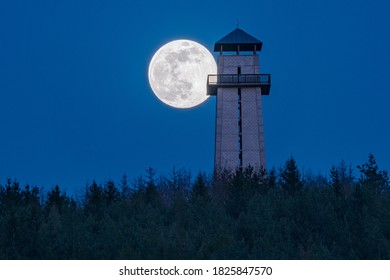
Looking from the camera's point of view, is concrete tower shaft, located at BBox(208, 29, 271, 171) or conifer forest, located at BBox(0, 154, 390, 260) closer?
conifer forest, located at BBox(0, 154, 390, 260)

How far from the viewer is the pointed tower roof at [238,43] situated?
62125 millimetres

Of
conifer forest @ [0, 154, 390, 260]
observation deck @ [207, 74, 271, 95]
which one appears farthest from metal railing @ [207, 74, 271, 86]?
conifer forest @ [0, 154, 390, 260]

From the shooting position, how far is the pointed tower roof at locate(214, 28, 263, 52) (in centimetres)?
6212

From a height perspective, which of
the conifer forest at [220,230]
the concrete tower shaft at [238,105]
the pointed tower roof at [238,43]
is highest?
the pointed tower roof at [238,43]

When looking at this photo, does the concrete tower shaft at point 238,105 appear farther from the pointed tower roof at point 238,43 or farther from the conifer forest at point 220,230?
the conifer forest at point 220,230

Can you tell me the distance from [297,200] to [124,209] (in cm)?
1147

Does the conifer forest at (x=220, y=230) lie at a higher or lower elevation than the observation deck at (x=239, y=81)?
lower

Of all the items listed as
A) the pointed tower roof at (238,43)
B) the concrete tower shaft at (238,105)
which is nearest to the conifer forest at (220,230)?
the concrete tower shaft at (238,105)

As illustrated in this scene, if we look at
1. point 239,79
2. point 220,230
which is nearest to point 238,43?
point 239,79

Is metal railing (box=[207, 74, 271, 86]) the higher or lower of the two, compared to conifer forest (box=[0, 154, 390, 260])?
higher

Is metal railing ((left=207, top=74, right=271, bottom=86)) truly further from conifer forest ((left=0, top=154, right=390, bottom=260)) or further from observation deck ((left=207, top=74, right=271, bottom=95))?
conifer forest ((left=0, top=154, right=390, bottom=260))

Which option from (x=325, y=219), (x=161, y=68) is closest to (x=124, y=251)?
(x=325, y=219)

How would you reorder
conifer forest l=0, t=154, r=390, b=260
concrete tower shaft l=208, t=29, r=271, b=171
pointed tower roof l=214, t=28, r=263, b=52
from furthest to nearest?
pointed tower roof l=214, t=28, r=263, b=52 → concrete tower shaft l=208, t=29, r=271, b=171 → conifer forest l=0, t=154, r=390, b=260
